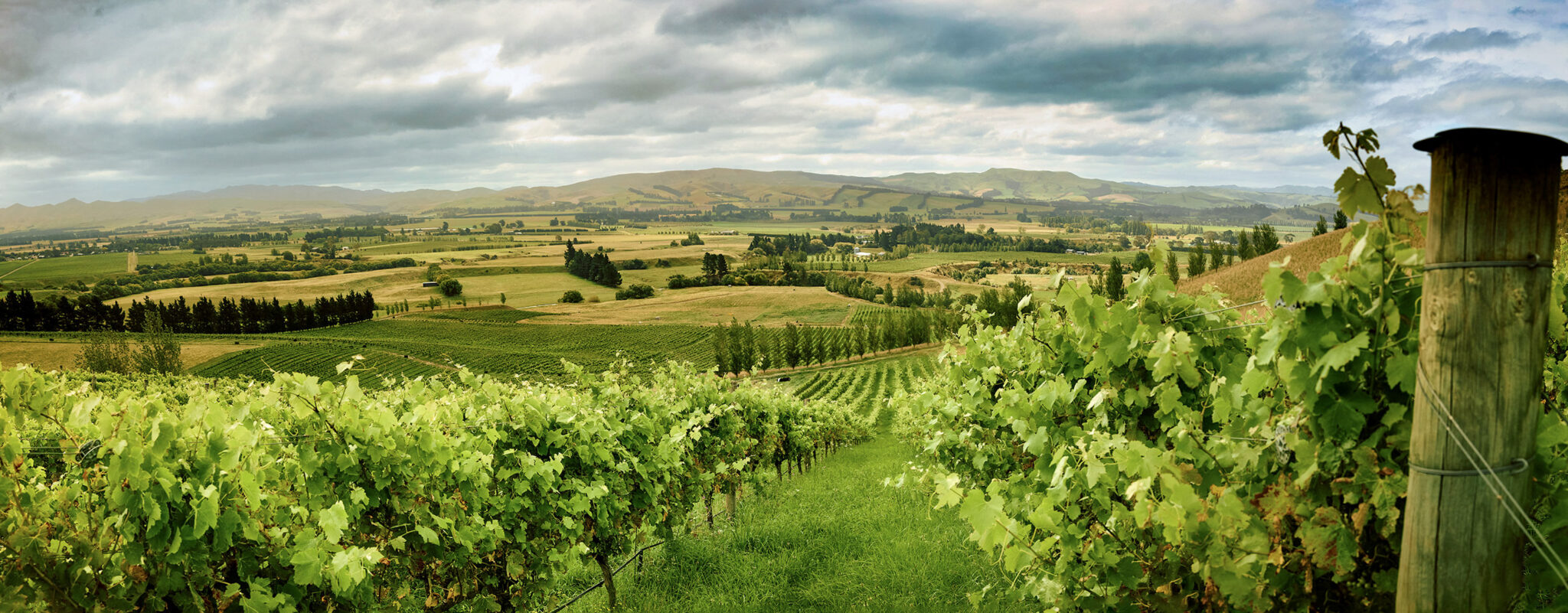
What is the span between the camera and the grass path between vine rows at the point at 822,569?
248 inches

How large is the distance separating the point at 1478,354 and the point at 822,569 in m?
6.31

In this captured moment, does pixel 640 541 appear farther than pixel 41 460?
Yes

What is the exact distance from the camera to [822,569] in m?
7.25

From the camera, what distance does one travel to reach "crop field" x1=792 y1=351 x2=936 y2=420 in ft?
187

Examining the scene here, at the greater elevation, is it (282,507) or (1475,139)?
(1475,139)

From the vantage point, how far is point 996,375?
6273 millimetres

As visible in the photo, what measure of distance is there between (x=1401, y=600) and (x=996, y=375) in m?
4.23

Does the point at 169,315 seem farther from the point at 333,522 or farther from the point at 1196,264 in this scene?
the point at 1196,264

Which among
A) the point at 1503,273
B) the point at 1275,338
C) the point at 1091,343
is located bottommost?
the point at 1091,343

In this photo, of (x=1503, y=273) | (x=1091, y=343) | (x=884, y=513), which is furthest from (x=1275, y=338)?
(x=884, y=513)

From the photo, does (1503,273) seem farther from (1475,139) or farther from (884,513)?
(884,513)

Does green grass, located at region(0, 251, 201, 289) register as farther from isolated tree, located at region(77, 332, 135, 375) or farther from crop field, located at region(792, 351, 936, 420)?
crop field, located at region(792, 351, 936, 420)

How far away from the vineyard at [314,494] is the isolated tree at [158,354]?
101 m

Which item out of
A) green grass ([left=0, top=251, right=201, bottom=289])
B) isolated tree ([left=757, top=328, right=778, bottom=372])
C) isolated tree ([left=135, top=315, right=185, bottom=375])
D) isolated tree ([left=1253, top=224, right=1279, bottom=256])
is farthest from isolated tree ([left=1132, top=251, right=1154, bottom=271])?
green grass ([left=0, top=251, right=201, bottom=289])
